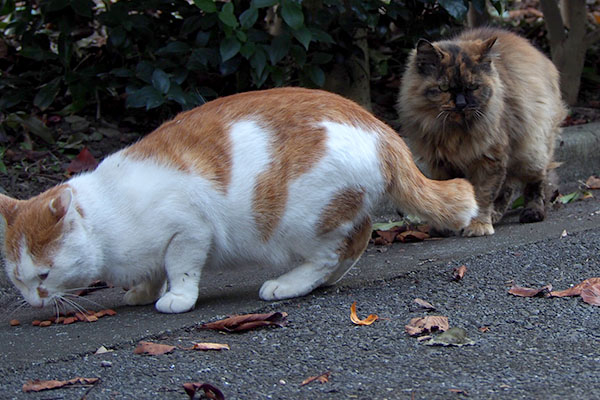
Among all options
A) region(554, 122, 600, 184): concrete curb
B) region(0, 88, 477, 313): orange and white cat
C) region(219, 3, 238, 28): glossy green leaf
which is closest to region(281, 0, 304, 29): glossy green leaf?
region(219, 3, 238, 28): glossy green leaf

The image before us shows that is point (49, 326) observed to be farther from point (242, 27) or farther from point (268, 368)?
point (242, 27)

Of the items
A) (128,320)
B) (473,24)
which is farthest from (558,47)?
(128,320)

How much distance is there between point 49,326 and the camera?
3.72 m

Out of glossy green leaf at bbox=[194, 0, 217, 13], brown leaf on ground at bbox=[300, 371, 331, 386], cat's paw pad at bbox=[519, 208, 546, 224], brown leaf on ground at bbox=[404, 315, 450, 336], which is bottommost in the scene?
cat's paw pad at bbox=[519, 208, 546, 224]

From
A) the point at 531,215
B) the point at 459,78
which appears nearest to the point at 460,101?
the point at 459,78

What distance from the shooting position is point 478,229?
17.3 ft

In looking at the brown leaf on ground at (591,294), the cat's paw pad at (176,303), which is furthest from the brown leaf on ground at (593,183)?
the cat's paw pad at (176,303)

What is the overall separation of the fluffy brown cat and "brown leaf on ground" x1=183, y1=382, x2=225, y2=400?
9.91 feet

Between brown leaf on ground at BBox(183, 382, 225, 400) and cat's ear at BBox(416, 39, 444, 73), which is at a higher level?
cat's ear at BBox(416, 39, 444, 73)

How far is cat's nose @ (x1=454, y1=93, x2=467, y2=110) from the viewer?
520 cm

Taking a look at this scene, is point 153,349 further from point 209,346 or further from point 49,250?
point 49,250

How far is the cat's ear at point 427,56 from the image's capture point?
5.24 m

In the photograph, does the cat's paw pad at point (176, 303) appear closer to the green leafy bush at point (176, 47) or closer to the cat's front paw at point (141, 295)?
the cat's front paw at point (141, 295)

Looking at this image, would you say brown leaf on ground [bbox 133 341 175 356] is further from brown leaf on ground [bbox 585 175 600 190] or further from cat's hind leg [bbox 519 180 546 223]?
brown leaf on ground [bbox 585 175 600 190]
